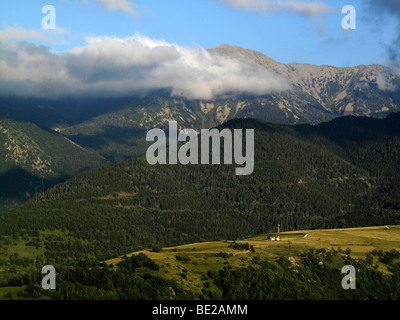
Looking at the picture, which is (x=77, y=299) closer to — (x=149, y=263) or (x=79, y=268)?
(x=79, y=268)

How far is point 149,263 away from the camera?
19362cm

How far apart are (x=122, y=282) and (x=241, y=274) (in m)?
44.9
